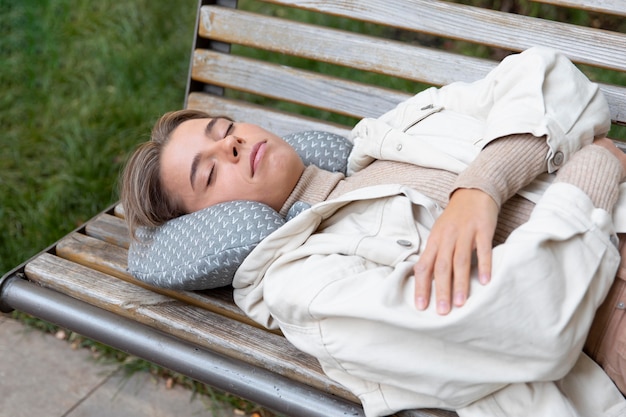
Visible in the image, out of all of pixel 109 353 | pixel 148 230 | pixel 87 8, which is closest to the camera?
pixel 148 230

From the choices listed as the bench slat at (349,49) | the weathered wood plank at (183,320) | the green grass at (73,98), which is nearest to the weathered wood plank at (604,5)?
the bench slat at (349,49)

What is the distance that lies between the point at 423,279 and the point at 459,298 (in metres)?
0.09

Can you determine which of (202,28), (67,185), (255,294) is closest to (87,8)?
(67,185)

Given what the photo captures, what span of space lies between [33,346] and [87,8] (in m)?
2.11

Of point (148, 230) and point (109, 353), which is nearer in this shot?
point (148, 230)

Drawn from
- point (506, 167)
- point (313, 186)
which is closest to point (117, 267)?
point (313, 186)

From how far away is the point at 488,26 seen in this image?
2.30 meters

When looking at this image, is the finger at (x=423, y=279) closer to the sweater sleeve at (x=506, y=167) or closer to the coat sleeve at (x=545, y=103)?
the sweater sleeve at (x=506, y=167)

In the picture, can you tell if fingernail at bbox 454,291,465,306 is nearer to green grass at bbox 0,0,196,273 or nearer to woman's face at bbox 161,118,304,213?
woman's face at bbox 161,118,304,213

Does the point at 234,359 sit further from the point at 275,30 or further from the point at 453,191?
the point at 275,30

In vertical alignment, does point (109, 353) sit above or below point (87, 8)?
below

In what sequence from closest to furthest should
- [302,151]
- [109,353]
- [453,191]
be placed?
[453,191]
[302,151]
[109,353]

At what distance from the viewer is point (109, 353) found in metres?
2.90

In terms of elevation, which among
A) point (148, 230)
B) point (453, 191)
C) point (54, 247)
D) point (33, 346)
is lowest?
point (33, 346)
